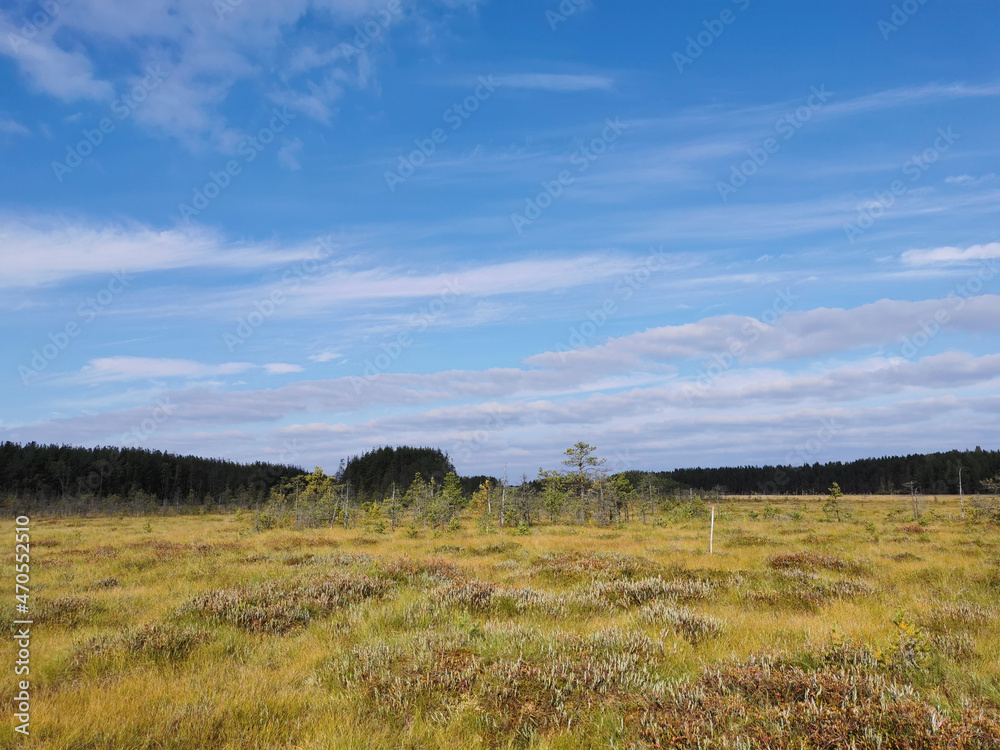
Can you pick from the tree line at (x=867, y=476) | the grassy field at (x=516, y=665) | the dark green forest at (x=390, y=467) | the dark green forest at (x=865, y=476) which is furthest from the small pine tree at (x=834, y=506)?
the dark green forest at (x=390, y=467)

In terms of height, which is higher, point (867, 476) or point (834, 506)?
point (834, 506)

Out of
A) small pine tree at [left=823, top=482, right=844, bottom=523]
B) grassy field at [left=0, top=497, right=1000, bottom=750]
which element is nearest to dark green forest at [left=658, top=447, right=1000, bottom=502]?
small pine tree at [left=823, top=482, right=844, bottom=523]

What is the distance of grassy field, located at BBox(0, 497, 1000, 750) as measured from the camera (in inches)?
149

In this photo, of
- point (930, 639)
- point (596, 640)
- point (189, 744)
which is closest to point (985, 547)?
point (930, 639)

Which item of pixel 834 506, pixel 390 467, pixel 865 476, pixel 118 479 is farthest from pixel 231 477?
pixel 865 476

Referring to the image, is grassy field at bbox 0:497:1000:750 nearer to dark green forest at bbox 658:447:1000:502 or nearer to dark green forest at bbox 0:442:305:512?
dark green forest at bbox 0:442:305:512

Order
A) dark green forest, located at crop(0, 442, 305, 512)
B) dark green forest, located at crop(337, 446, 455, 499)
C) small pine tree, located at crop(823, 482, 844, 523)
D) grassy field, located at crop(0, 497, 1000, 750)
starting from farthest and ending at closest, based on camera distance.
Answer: dark green forest, located at crop(337, 446, 455, 499) < dark green forest, located at crop(0, 442, 305, 512) < small pine tree, located at crop(823, 482, 844, 523) < grassy field, located at crop(0, 497, 1000, 750)

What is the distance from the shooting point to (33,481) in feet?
299

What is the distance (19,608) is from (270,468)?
131m

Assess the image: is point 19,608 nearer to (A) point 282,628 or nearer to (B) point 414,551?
(A) point 282,628

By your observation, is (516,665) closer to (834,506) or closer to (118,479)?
(834,506)

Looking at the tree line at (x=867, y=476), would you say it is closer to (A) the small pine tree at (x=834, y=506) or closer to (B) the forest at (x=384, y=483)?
(B) the forest at (x=384, y=483)

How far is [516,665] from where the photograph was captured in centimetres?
487

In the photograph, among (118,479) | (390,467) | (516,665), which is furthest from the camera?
(390,467)
